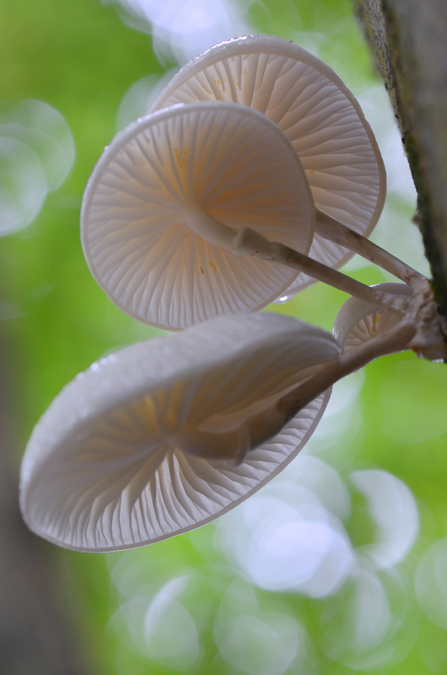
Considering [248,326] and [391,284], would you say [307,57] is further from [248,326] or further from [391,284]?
[248,326]

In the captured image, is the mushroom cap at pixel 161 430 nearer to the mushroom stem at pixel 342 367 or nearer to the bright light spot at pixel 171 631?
the mushroom stem at pixel 342 367

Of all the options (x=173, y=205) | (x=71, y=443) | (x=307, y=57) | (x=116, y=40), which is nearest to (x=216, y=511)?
(x=71, y=443)

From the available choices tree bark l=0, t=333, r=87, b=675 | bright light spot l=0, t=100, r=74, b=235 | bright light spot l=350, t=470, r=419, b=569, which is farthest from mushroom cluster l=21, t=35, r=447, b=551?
bright light spot l=350, t=470, r=419, b=569

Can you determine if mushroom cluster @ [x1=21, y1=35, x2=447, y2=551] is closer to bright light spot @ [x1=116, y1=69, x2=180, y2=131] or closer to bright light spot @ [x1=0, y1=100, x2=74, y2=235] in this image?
bright light spot @ [x1=116, y1=69, x2=180, y2=131]

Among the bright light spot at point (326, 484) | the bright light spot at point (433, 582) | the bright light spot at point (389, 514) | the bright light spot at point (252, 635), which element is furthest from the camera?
the bright light spot at point (252, 635)

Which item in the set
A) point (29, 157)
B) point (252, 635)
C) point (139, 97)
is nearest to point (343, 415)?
point (252, 635)

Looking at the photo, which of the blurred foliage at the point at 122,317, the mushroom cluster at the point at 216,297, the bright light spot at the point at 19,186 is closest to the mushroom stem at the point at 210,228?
the mushroom cluster at the point at 216,297
